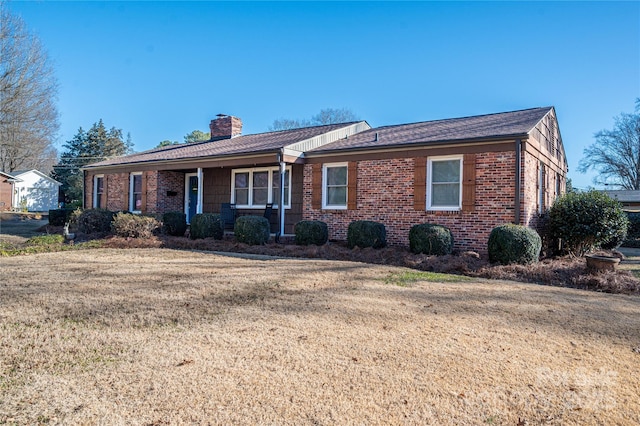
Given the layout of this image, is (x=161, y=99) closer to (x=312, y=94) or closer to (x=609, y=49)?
(x=312, y=94)

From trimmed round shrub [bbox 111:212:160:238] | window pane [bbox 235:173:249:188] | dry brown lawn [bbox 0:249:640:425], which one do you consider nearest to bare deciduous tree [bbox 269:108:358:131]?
window pane [bbox 235:173:249:188]

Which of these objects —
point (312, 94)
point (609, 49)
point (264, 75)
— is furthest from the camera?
point (312, 94)

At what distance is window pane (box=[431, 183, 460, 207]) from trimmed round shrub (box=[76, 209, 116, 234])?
33.0ft

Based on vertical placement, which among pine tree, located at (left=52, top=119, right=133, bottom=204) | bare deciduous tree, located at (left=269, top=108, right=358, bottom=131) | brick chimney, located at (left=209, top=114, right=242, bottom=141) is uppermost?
bare deciduous tree, located at (left=269, top=108, right=358, bottom=131)

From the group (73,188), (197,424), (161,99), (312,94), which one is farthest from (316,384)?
(73,188)

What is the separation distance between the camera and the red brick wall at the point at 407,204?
9.71 meters

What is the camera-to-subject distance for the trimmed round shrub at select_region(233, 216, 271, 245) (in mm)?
11352

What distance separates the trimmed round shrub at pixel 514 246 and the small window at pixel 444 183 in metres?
1.94

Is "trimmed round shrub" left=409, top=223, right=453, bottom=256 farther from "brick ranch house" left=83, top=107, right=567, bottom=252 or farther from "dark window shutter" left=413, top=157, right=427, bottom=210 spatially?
"dark window shutter" left=413, top=157, right=427, bottom=210

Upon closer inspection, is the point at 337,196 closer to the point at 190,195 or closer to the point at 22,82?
the point at 190,195

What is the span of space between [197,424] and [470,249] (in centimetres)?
877

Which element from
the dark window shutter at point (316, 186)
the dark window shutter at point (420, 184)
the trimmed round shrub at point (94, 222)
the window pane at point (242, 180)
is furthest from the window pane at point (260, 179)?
the dark window shutter at point (420, 184)

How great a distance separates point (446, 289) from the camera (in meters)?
6.22

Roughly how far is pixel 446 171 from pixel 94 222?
35.9 ft
